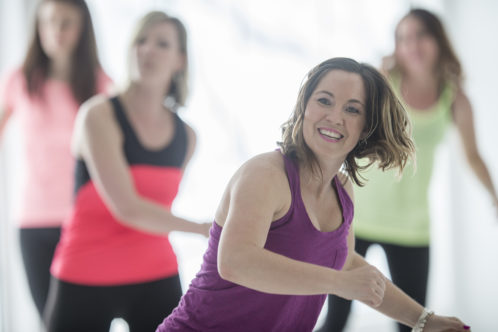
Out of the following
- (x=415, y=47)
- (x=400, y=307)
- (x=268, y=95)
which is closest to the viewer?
(x=400, y=307)

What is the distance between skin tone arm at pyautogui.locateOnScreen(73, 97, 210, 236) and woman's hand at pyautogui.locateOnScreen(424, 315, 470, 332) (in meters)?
0.63

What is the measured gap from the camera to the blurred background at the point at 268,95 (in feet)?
8.62

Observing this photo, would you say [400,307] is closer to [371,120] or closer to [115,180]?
[371,120]

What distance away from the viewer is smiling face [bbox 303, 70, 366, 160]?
1037mm

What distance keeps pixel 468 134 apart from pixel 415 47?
401mm

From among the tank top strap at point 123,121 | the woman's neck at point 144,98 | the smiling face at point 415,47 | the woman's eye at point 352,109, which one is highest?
the smiling face at point 415,47

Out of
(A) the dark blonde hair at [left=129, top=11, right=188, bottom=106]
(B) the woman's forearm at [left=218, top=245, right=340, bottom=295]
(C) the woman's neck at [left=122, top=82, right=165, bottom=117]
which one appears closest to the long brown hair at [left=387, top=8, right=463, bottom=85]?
(A) the dark blonde hair at [left=129, top=11, right=188, bottom=106]

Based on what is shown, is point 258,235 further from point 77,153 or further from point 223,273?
point 77,153

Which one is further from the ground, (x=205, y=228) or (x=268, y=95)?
(x=268, y=95)

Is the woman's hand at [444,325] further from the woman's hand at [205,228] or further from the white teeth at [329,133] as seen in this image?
the woman's hand at [205,228]

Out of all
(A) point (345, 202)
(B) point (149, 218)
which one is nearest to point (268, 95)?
(B) point (149, 218)

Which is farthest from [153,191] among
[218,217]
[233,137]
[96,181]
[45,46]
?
[233,137]

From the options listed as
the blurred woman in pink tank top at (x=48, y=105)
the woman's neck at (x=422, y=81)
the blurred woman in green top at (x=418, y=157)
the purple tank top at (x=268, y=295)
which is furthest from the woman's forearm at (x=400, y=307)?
the blurred woman in pink tank top at (x=48, y=105)

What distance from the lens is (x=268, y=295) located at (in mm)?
1054
